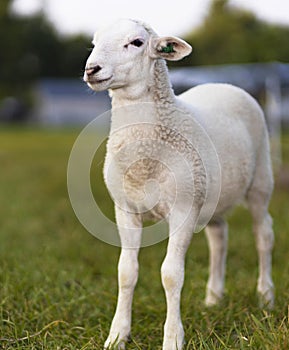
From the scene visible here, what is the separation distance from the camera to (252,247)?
5961 mm

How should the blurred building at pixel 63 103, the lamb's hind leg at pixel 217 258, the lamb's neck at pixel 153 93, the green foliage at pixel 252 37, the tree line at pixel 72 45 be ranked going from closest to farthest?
the lamb's neck at pixel 153 93 < the lamb's hind leg at pixel 217 258 < the green foliage at pixel 252 37 < the tree line at pixel 72 45 < the blurred building at pixel 63 103

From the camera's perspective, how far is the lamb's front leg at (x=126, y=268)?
3.42 meters

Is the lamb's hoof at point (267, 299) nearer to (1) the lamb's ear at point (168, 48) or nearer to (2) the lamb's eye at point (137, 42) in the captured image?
(1) the lamb's ear at point (168, 48)

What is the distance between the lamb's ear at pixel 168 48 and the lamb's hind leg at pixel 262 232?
1.34 metres

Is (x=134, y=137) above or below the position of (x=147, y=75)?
below

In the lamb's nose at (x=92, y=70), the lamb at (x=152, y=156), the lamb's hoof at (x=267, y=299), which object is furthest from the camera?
the lamb's hoof at (x=267, y=299)

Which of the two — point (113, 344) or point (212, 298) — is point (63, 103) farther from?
point (113, 344)

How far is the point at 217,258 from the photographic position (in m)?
4.37

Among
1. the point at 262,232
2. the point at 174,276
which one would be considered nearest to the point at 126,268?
the point at 174,276

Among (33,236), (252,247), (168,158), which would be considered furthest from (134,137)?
(33,236)

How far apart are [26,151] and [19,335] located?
15931mm

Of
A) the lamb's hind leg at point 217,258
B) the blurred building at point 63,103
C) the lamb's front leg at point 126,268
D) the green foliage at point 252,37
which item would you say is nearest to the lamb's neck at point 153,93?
the lamb's front leg at point 126,268

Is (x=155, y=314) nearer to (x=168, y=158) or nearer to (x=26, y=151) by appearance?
(x=168, y=158)

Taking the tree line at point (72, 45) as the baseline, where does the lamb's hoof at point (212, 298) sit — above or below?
above
